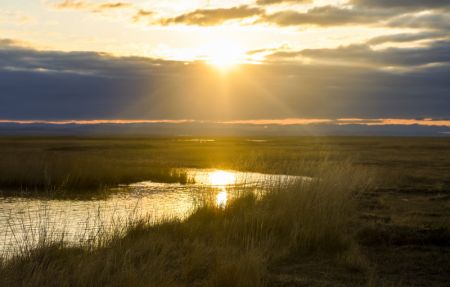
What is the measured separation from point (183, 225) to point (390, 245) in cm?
473

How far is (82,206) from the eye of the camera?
19734mm

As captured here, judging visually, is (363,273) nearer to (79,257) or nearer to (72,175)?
(79,257)

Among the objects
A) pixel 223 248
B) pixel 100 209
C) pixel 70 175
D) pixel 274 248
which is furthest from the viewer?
pixel 70 175

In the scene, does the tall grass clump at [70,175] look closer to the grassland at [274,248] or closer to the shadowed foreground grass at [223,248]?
the grassland at [274,248]

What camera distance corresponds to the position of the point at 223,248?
9.42m

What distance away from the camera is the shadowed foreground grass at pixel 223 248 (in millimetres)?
7555

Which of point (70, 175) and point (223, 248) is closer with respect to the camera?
point (223, 248)

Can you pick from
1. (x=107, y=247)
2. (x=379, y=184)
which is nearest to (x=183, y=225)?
(x=107, y=247)

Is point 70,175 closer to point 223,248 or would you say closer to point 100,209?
point 100,209

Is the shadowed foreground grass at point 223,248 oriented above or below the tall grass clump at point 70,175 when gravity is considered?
above

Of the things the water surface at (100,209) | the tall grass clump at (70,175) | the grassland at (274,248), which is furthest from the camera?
the tall grass clump at (70,175)

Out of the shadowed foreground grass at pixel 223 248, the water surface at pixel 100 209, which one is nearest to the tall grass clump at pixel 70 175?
the water surface at pixel 100 209

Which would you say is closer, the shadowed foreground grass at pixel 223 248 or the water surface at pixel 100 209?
the shadowed foreground grass at pixel 223 248

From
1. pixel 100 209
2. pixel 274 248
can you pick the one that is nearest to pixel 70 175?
pixel 100 209
